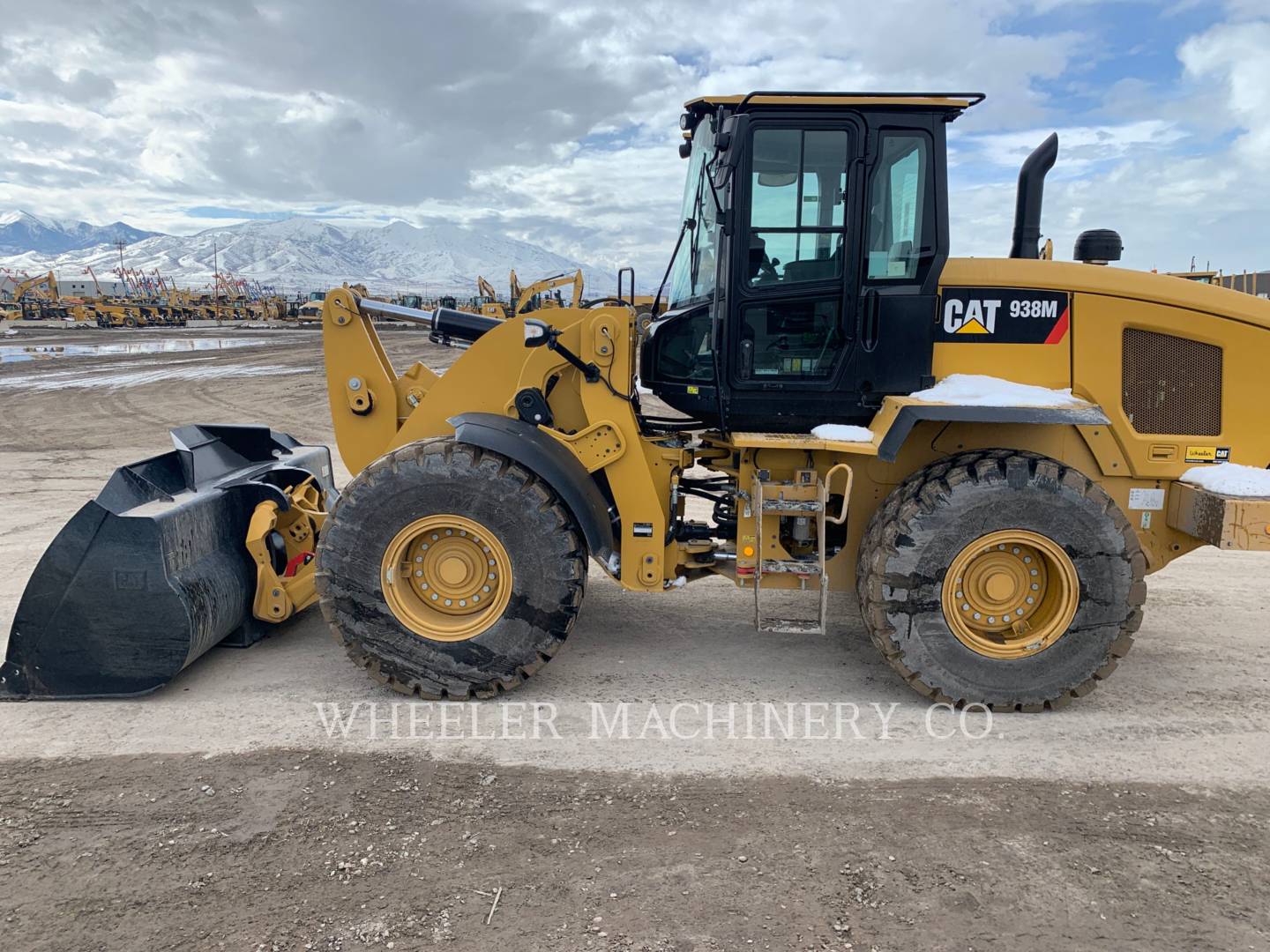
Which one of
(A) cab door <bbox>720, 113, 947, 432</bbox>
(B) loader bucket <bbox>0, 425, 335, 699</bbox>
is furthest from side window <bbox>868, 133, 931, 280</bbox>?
(B) loader bucket <bbox>0, 425, 335, 699</bbox>

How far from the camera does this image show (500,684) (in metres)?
3.95

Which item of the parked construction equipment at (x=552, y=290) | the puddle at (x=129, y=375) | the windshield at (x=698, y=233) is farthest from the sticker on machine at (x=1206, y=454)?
the puddle at (x=129, y=375)

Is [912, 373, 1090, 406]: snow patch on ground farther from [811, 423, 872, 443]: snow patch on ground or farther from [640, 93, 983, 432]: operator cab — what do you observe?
[811, 423, 872, 443]: snow patch on ground

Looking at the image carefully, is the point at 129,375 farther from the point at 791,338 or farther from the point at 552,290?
the point at 791,338

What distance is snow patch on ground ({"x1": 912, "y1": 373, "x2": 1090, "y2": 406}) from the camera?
3.81 metres

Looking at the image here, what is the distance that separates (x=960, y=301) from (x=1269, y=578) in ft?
12.8

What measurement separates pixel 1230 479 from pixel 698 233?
2927 mm

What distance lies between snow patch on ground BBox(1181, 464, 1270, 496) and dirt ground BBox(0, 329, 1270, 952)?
1.08 metres

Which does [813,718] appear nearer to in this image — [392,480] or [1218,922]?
[1218,922]

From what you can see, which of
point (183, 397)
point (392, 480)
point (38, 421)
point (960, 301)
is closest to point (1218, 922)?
point (960, 301)

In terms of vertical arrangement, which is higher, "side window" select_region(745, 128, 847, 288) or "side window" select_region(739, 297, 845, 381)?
"side window" select_region(745, 128, 847, 288)

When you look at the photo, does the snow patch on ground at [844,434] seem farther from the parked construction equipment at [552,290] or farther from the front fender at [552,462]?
the parked construction equipment at [552,290]

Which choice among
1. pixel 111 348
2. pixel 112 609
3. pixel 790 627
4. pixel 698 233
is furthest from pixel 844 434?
pixel 111 348

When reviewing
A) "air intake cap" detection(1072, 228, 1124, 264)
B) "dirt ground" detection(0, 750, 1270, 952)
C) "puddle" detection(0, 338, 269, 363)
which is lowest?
"dirt ground" detection(0, 750, 1270, 952)
